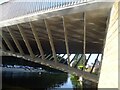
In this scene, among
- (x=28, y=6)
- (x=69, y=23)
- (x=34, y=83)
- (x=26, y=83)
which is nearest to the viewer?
(x=69, y=23)

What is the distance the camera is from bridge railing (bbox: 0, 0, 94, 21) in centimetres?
1819

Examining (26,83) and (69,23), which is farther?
(26,83)

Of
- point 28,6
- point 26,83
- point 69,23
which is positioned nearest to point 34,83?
point 26,83

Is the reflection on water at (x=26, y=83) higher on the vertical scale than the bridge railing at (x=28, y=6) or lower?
lower

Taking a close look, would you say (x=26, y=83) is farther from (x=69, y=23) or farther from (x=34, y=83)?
(x=69, y=23)

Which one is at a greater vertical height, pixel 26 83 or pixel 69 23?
pixel 69 23

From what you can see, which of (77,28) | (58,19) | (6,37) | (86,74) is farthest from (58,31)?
(6,37)

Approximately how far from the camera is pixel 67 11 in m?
16.7

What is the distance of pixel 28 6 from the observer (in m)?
24.4

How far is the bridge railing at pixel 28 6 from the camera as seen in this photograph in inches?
716

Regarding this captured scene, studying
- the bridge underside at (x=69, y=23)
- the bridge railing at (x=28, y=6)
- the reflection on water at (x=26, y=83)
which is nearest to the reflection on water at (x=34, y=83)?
the reflection on water at (x=26, y=83)

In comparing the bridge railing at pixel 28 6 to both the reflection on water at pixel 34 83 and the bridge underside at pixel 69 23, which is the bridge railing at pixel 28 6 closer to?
the bridge underside at pixel 69 23

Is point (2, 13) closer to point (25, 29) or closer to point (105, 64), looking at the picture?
point (25, 29)

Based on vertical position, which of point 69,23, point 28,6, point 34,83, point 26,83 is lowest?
point 26,83
